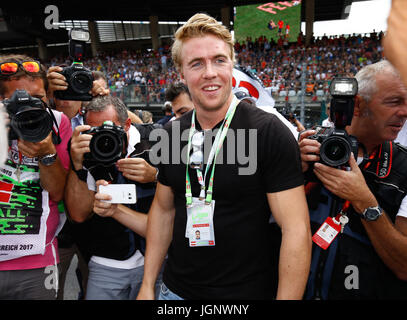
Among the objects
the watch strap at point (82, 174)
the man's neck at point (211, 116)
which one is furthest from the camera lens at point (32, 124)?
the man's neck at point (211, 116)

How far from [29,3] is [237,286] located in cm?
2444

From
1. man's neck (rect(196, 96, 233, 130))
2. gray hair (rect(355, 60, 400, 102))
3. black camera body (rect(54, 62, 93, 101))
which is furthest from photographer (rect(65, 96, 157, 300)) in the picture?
gray hair (rect(355, 60, 400, 102))

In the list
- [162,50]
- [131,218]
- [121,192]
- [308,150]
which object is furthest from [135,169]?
[162,50]

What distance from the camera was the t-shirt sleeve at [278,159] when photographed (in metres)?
1.25

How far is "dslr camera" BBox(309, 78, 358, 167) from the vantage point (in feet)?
4.13

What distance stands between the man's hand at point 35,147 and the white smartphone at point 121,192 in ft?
1.08

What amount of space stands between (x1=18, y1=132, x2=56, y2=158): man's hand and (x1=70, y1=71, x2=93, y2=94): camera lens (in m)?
0.50

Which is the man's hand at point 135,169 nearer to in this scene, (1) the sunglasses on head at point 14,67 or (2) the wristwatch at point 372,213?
(1) the sunglasses on head at point 14,67

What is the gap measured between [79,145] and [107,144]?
156 millimetres

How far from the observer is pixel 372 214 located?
52.2 inches

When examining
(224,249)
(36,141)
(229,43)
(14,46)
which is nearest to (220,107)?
(229,43)

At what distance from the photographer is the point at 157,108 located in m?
12.1

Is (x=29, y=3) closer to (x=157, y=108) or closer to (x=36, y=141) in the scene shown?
(x=157, y=108)

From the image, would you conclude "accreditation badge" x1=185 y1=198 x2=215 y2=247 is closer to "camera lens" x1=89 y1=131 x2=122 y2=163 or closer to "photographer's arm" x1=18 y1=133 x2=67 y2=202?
"camera lens" x1=89 y1=131 x2=122 y2=163
